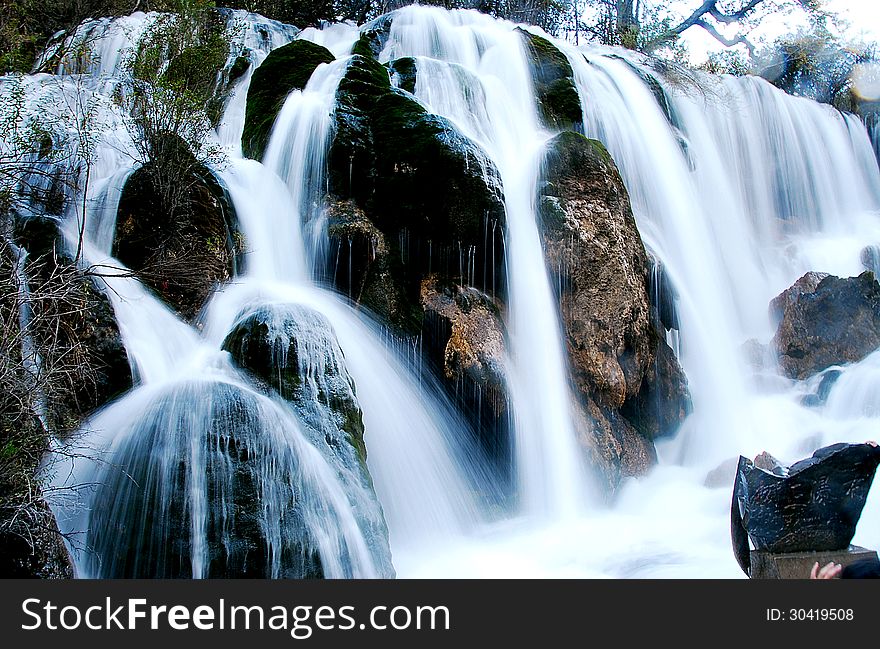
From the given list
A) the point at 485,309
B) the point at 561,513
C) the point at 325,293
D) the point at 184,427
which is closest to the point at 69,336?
the point at 184,427

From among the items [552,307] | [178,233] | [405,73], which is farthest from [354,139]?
[405,73]

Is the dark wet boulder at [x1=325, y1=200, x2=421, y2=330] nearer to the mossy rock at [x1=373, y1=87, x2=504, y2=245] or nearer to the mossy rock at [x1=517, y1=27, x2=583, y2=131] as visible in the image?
the mossy rock at [x1=373, y1=87, x2=504, y2=245]

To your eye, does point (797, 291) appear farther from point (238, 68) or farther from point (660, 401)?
point (238, 68)

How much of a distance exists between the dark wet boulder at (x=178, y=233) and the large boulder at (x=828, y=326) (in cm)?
757

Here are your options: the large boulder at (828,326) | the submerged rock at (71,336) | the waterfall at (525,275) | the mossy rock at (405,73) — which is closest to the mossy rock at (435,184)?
the waterfall at (525,275)

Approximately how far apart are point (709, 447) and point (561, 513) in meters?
2.70

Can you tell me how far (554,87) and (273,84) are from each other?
4427 millimetres

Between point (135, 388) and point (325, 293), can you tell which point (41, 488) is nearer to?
point (135, 388)

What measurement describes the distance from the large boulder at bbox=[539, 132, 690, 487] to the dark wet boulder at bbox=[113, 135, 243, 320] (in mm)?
3595

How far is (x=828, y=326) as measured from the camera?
1015 cm

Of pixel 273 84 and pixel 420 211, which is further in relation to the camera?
pixel 273 84

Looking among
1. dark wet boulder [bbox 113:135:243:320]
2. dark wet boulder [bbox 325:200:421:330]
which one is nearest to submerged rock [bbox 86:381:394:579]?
dark wet boulder [bbox 113:135:243:320]

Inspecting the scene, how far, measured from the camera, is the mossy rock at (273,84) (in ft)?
31.5

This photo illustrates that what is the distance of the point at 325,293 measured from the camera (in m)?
7.64
